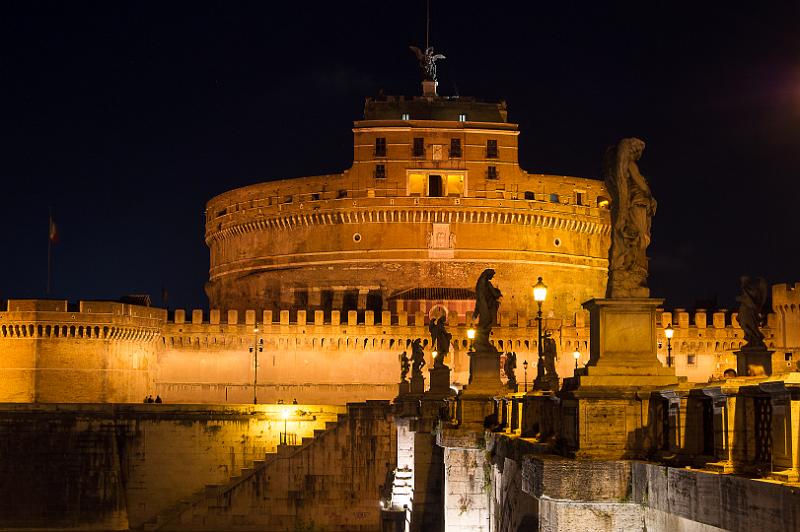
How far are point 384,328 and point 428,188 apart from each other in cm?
1010

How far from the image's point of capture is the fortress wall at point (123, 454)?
40688 millimetres

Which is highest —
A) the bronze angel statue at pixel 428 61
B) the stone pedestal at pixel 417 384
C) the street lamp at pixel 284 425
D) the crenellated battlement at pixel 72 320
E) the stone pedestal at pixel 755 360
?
the bronze angel statue at pixel 428 61

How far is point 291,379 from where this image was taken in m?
51.7

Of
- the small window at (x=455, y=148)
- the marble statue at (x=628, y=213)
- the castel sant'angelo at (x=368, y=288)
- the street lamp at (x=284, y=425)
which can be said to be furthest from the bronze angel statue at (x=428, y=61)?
the marble statue at (x=628, y=213)

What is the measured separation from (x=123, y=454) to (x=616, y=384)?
113ft

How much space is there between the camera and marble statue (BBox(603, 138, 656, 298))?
9773mm

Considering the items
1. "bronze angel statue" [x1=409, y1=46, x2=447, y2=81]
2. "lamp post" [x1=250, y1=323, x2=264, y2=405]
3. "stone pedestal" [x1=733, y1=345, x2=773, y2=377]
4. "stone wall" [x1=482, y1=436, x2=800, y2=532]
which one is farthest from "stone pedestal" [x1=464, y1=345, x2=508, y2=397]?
"bronze angel statue" [x1=409, y1=46, x2=447, y2=81]

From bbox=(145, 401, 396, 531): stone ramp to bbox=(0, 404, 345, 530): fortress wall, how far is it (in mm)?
3592

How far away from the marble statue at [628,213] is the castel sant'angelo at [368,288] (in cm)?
4017

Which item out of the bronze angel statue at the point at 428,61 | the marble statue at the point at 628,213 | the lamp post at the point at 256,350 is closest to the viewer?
the marble statue at the point at 628,213

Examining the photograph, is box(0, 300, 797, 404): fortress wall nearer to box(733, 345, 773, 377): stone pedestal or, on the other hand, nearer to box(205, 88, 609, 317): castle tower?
box(205, 88, 609, 317): castle tower

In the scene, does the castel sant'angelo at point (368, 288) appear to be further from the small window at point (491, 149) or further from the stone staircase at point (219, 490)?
the stone staircase at point (219, 490)

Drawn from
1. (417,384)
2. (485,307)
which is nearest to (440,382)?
(417,384)

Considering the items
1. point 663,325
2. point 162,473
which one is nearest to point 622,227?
point 162,473
